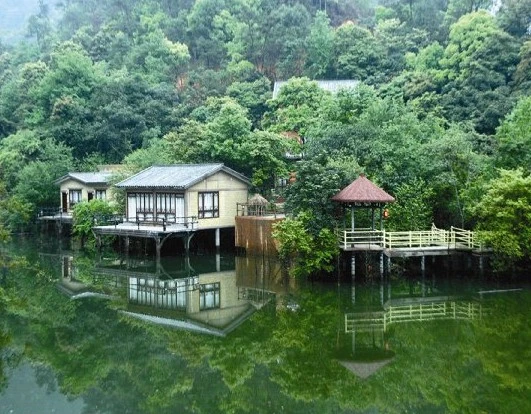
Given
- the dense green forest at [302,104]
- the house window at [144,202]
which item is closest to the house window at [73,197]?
the dense green forest at [302,104]

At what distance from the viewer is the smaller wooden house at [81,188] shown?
4353 cm

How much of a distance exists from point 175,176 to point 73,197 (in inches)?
461

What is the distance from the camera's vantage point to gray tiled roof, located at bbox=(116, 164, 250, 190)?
35.0m

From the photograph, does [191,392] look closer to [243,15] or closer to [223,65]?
[223,65]

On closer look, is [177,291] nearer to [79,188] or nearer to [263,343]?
[263,343]

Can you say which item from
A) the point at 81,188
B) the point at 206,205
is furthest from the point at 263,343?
the point at 81,188

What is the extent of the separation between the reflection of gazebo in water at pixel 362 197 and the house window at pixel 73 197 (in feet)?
76.4

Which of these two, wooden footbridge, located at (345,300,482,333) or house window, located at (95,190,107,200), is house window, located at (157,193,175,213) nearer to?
house window, located at (95,190,107,200)

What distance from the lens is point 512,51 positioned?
46250 millimetres

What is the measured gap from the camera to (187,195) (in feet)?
114

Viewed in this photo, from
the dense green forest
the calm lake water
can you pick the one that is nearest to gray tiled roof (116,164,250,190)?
the dense green forest

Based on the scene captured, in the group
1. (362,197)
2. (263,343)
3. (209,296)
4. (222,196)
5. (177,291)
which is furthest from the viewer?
A: (222,196)

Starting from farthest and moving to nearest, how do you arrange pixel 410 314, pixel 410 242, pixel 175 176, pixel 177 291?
pixel 175 176 → pixel 410 242 → pixel 177 291 → pixel 410 314

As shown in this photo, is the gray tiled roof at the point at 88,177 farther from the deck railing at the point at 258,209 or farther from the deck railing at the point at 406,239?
the deck railing at the point at 406,239
